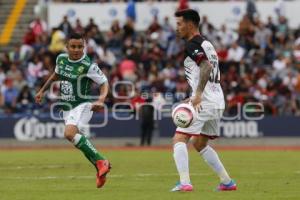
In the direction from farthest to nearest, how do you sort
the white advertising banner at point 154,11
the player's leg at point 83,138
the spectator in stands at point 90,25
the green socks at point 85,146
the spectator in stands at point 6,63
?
1. the white advertising banner at point 154,11
2. the spectator in stands at point 90,25
3. the spectator in stands at point 6,63
4. the green socks at point 85,146
5. the player's leg at point 83,138

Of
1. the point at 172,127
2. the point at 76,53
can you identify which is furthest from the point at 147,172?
the point at 172,127

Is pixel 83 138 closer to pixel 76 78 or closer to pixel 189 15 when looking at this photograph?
pixel 76 78

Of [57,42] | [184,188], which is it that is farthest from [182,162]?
[57,42]

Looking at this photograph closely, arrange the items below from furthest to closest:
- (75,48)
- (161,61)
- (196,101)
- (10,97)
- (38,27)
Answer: (38,27) < (161,61) < (10,97) < (75,48) < (196,101)

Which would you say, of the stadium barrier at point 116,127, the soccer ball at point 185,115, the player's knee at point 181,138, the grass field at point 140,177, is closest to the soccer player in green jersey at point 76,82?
the grass field at point 140,177

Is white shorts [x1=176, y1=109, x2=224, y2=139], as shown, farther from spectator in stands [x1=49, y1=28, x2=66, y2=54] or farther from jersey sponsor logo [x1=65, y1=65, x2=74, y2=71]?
spectator in stands [x1=49, y1=28, x2=66, y2=54]

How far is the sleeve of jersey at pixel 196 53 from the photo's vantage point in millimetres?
13164

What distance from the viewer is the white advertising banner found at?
36875 millimetres

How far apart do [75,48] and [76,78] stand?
18.2 inches

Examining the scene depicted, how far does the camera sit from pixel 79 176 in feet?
55.2

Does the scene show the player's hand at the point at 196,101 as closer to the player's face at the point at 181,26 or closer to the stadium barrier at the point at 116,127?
the player's face at the point at 181,26

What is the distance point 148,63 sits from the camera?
3378 cm

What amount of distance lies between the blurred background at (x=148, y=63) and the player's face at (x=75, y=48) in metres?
15.1

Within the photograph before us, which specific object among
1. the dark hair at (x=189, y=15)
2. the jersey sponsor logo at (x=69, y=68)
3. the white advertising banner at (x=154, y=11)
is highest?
the white advertising banner at (x=154, y=11)
